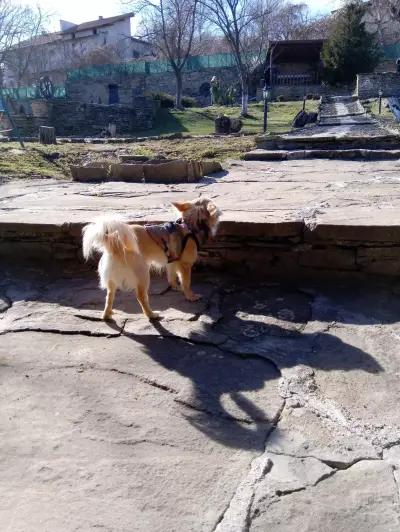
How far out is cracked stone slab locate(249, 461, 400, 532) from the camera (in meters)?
1.62

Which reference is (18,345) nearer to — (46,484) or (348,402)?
(46,484)

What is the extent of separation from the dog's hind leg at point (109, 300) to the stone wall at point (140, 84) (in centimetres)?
4136

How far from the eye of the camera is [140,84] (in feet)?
142

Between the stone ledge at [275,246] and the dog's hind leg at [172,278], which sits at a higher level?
the stone ledge at [275,246]

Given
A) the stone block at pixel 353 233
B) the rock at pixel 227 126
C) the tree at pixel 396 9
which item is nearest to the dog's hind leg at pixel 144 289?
the stone block at pixel 353 233

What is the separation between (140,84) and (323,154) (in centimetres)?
3795

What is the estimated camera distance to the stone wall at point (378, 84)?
27.8 m

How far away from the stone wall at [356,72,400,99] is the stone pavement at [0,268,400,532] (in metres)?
27.7

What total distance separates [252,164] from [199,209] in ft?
18.0

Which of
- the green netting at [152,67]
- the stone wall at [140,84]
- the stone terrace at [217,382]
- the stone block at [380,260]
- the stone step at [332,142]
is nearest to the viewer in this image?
the stone terrace at [217,382]

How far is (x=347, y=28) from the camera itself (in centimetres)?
3325

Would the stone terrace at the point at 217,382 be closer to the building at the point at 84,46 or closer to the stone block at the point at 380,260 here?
the stone block at the point at 380,260

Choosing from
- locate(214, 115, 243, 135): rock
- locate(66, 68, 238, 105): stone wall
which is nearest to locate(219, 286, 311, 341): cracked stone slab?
locate(214, 115, 243, 135): rock

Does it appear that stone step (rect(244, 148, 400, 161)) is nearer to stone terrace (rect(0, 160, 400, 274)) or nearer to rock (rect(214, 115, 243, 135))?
stone terrace (rect(0, 160, 400, 274))
